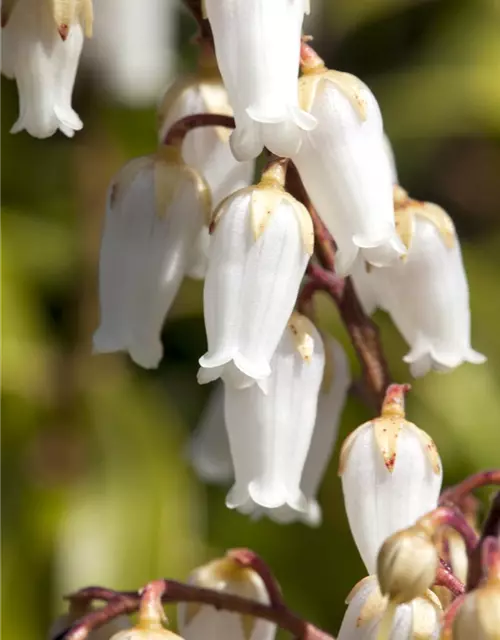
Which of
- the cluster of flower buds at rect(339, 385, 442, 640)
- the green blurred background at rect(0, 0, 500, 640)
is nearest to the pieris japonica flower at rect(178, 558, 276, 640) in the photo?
the cluster of flower buds at rect(339, 385, 442, 640)

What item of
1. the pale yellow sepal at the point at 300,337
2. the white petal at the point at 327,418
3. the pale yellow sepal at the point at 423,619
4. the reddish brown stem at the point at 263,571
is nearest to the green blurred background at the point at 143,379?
the white petal at the point at 327,418

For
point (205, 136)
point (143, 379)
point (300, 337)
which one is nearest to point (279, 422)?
point (300, 337)

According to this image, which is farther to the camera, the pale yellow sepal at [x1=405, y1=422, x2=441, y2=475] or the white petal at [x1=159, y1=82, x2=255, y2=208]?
the white petal at [x1=159, y1=82, x2=255, y2=208]

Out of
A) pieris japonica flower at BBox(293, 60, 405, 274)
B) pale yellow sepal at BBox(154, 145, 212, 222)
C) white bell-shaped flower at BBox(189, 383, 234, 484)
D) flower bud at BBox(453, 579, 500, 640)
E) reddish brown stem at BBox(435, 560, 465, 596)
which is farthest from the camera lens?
white bell-shaped flower at BBox(189, 383, 234, 484)

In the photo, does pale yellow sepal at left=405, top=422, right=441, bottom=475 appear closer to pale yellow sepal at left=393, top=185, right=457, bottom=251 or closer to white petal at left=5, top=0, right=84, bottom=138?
pale yellow sepal at left=393, top=185, right=457, bottom=251

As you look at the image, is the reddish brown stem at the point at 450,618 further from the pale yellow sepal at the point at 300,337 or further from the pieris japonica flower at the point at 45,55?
the pieris japonica flower at the point at 45,55

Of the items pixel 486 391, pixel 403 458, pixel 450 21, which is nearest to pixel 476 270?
pixel 486 391
